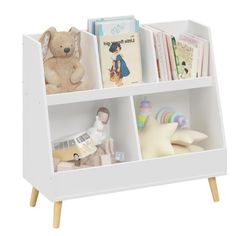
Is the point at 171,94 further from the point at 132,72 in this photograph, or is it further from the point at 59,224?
the point at 59,224

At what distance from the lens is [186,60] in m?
5.25

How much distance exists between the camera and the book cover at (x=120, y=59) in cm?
513

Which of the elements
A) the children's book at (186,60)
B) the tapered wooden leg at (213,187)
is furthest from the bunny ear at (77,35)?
the tapered wooden leg at (213,187)

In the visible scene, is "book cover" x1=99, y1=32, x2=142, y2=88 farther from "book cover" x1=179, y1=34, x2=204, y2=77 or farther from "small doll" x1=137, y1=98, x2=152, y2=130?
"book cover" x1=179, y1=34, x2=204, y2=77

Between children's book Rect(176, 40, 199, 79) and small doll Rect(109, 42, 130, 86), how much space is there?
10.9 inches

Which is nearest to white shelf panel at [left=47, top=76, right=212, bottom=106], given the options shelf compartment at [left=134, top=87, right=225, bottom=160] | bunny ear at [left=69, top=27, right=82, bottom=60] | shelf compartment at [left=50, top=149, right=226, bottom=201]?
shelf compartment at [left=134, top=87, right=225, bottom=160]

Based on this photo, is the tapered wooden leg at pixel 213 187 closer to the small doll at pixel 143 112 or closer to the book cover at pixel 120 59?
the small doll at pixel 143 112

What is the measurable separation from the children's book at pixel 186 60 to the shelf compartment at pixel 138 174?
0.40 metres

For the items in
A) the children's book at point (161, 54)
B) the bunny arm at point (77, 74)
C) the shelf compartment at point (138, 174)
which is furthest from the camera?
the children's book at point (161, 54)

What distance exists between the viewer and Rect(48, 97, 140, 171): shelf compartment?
5.14 meters

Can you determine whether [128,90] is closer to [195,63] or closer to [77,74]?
[77,74]

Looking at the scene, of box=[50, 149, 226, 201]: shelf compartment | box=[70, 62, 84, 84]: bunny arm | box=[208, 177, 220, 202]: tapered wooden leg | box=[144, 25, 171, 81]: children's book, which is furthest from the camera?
box=[208, 177, 220, 202]: tapered wooden leg

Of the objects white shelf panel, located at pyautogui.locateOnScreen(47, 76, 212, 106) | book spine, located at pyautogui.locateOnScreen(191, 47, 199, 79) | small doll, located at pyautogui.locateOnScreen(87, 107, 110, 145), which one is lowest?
small doll, located at pyautogui.locateOnScreen(87, 107, 110, 145)

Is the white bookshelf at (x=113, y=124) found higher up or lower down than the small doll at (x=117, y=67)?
lower down
